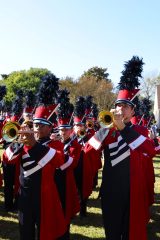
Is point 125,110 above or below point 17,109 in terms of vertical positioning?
below

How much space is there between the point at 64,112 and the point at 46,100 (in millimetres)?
1169

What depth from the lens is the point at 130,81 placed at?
5082mm

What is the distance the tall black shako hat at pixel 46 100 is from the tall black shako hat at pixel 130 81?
3.36 ft

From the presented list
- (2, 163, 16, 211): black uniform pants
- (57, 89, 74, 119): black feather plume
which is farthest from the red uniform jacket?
(2, 163, 16, 211): black uniform pants

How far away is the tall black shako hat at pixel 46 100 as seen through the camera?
16.8 feet

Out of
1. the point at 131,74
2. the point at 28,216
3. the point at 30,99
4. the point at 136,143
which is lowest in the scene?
the point at 28,216

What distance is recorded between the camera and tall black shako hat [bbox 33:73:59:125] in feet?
16.8

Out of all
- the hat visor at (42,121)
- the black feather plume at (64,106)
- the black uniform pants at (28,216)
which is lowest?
the black uniform pants at (28,216)

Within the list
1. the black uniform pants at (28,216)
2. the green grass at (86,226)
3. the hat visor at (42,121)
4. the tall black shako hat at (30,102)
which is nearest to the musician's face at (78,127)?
the tall black shako hat at (30,102)

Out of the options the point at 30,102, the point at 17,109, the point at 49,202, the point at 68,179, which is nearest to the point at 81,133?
the point at 30,102

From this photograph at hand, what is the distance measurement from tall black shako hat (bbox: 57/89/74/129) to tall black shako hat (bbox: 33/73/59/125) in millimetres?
560

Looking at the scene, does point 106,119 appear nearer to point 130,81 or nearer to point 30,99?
point 130,81

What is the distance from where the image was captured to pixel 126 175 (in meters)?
4.49

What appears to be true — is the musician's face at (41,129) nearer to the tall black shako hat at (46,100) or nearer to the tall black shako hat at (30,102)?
the tall black shako hat at (46,100)
